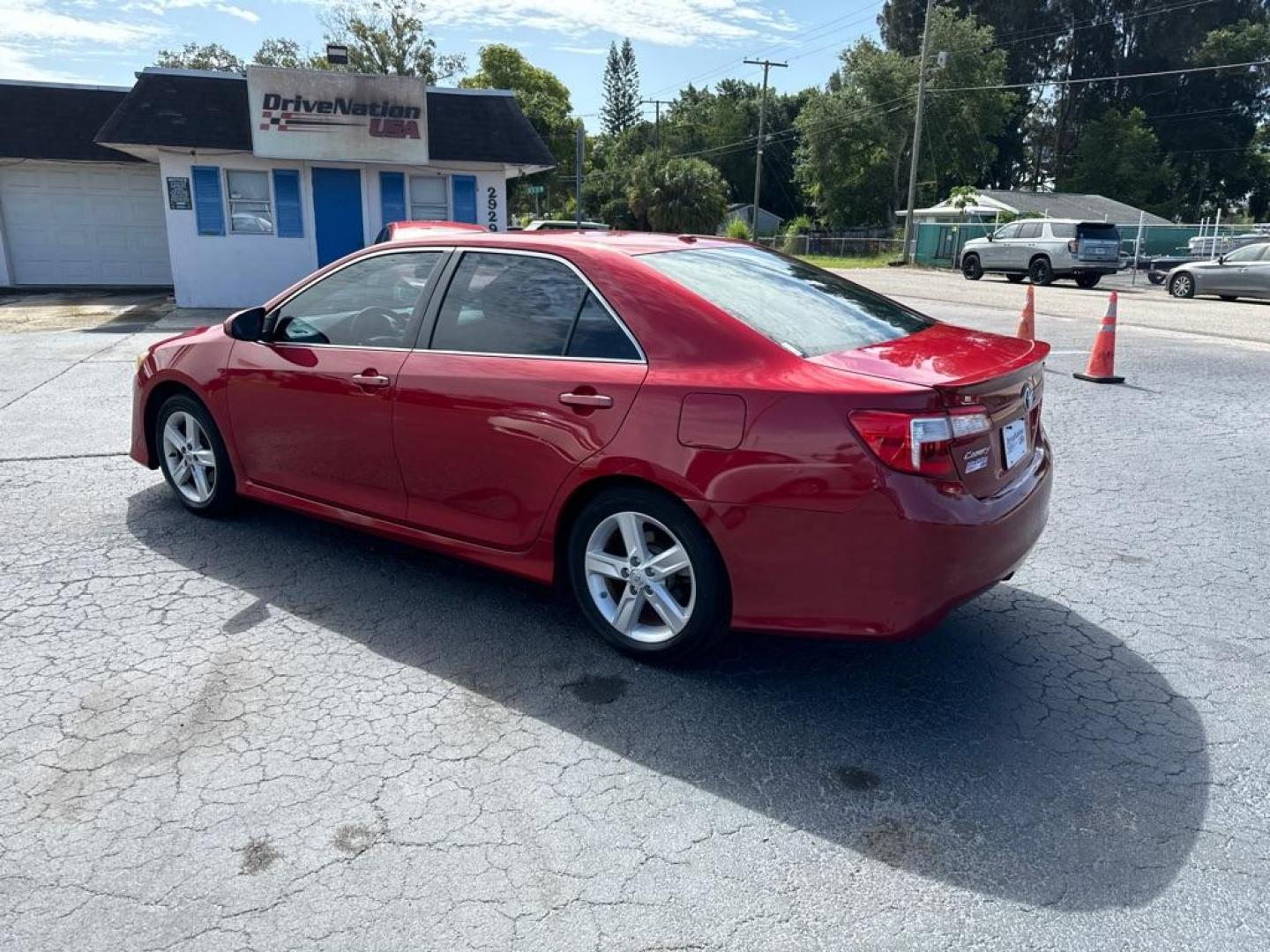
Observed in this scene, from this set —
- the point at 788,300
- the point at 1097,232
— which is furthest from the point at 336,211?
the point at 1097,232

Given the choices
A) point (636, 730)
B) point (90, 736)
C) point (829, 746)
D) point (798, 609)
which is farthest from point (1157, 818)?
point (90, 736)

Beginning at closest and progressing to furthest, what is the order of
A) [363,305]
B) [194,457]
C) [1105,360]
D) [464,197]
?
[363,305]
[194,457]
[1105,360]
[464,197]

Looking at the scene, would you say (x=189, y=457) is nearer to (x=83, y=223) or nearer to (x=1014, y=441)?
(x=1014, y=441)

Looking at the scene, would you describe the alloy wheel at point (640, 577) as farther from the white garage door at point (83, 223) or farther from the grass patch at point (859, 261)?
the grass patch at point (859, 261)

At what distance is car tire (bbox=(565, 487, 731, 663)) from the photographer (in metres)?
3.22

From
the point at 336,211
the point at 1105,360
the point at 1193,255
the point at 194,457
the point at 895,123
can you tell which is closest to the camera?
the point at 194,457

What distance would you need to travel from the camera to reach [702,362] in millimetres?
3211

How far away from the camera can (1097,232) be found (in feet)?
84.5

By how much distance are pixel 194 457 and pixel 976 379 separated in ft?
13.1

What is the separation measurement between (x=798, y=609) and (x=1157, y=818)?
118 cm

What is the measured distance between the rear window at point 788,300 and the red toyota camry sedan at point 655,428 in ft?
0.05

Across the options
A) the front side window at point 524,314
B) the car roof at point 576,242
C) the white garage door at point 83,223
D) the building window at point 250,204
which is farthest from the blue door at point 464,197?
the front side window at point 524,314

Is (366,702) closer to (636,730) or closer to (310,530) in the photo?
(636,730)

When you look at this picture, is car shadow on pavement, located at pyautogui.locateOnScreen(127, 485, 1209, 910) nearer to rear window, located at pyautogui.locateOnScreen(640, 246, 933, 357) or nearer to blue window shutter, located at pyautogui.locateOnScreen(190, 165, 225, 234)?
rear window, located at pyautogui.locateOnScreen(640, 246, 933, 357)
